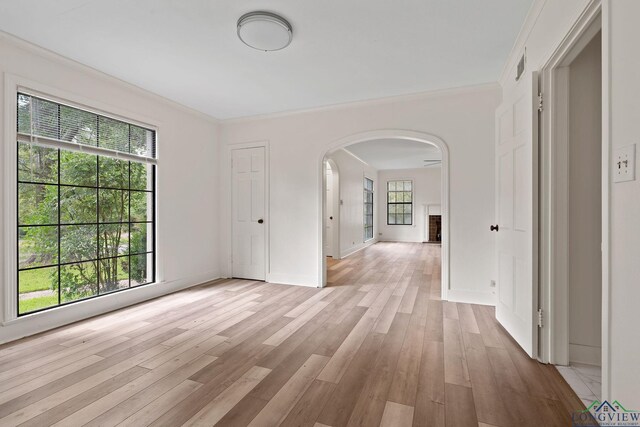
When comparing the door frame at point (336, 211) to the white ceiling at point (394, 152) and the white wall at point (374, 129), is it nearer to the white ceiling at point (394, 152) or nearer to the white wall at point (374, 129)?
the white ceiling at point (394, 152)

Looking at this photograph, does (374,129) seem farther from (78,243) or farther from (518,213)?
(78,243)

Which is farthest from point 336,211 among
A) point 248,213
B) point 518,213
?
point 518,213

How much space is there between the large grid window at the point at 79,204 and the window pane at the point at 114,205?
1 centimetres

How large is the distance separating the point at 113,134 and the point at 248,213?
82.1 inches

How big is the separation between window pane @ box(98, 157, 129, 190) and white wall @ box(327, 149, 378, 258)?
3994 mm

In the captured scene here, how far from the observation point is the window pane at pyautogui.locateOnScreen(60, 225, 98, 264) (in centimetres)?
307

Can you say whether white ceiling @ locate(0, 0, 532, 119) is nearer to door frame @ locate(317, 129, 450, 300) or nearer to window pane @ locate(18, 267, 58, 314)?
door frame @ locate(317, 129, 450, 300)

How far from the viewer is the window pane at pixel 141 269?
12.4 ft

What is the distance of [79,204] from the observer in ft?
10.5

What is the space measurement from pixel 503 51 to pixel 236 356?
3.58 metres

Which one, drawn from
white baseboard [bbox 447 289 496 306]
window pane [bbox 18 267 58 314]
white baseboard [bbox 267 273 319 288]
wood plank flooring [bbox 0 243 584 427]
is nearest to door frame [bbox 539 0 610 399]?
wood plank flooring [bbox 0 243 584 427]

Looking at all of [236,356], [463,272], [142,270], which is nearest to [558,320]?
[463,272]
